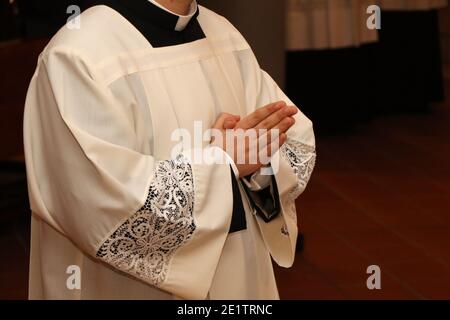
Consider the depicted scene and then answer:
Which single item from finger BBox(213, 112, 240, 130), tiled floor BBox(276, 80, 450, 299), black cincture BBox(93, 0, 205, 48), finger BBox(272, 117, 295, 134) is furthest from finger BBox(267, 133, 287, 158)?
tiled floor BBox(276, 80, 450, 299)

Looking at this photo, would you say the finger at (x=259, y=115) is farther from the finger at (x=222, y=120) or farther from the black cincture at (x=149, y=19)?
the black cincture at (x=149, y=19)

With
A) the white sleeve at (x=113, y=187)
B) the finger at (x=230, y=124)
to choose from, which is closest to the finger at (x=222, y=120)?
the finger at (x=230, y=124)

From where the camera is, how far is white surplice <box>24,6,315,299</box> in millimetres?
1969

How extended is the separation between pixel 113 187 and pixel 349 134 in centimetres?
539

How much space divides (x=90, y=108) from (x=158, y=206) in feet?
0.88

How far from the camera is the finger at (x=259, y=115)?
6.86 ft

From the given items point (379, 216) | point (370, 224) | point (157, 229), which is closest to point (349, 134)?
point (379, 216)

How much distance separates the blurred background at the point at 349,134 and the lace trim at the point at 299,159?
1.89 meters

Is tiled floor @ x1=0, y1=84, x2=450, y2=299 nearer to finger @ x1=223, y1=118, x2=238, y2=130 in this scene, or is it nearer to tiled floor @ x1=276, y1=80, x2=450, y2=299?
tiled floor @ x1=276, y1=80, x2=450, y2=299

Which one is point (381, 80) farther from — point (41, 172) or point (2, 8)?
point (41, 172)

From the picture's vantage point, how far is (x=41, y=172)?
2.07m

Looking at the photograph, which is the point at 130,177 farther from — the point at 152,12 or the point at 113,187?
the point at 152,12

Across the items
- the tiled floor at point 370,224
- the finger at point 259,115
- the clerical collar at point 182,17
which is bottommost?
the tiled floor at point 370,224

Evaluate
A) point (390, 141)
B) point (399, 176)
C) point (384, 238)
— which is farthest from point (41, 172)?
point (390, 141)
